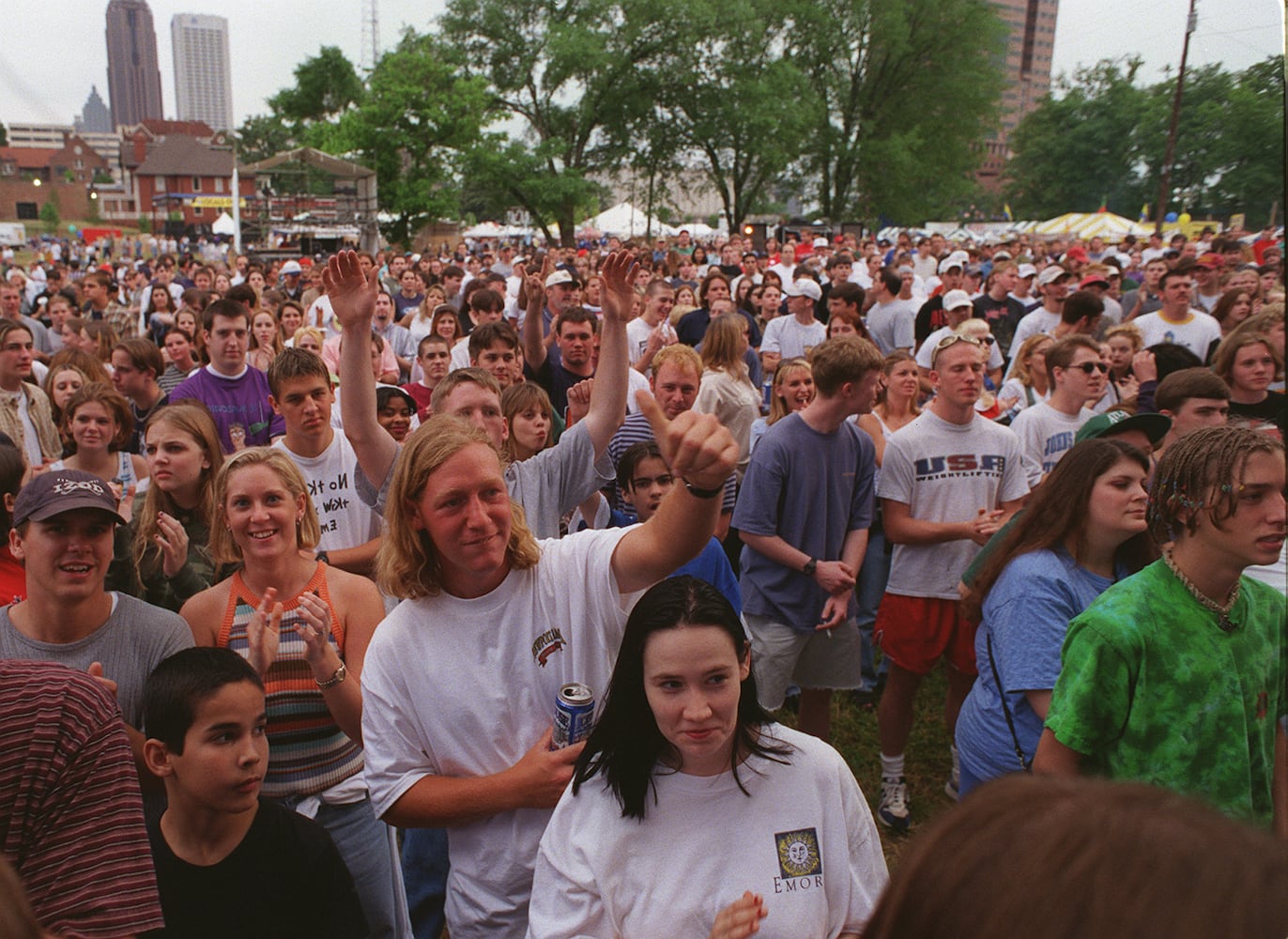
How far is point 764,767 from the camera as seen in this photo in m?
1.92

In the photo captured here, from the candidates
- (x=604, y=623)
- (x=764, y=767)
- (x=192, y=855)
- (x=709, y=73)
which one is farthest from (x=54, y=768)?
(x=709, y=73)

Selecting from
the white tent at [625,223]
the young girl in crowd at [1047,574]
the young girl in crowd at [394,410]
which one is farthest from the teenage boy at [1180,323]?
the white tent at [625,223]

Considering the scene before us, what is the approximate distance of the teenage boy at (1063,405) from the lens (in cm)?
476

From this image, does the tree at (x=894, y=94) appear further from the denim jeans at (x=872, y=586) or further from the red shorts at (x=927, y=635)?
the red shorts at (x=927, y=635)

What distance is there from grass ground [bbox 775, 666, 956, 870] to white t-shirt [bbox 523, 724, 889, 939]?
2.37 metres

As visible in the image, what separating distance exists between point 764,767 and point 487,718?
2.05 ft

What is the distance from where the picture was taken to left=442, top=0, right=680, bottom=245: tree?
39875 millimetres

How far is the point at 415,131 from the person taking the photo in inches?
1409

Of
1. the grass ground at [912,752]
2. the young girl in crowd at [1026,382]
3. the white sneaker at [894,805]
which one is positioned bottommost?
the grass ground at [912,752]

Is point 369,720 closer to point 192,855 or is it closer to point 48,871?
point 192,855

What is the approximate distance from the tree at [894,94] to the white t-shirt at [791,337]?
125ft

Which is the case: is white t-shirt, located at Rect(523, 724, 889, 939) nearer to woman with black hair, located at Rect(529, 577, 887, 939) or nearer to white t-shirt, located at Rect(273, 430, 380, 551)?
woman with black hair, located at Rect(529, 577, 887, 939)

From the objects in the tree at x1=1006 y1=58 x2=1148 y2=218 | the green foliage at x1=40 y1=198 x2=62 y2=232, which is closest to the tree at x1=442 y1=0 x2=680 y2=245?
the tree at x1=1006 y1=58 x2=1148 y2=218

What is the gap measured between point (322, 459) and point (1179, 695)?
337 centimetres
